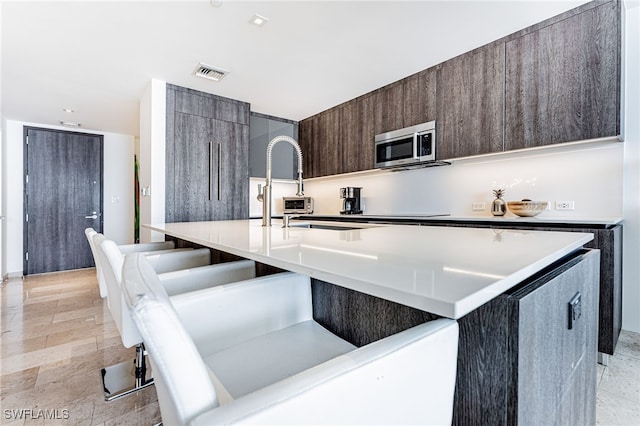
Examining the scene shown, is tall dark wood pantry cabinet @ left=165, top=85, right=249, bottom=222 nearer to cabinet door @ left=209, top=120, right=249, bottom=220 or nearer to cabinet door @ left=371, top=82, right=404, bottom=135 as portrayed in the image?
cabinet door @ left=209, top=120, right=249, bottom=220

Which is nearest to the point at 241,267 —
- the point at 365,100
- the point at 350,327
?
the point at 350,327

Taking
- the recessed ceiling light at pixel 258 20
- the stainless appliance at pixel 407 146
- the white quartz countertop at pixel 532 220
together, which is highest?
the recessed ceiling light at pixel 258 20

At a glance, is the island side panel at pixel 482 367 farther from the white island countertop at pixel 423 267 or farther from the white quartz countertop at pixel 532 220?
the white quartz countertop at pixel 532 220

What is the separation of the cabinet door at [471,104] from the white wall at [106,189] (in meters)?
5.19

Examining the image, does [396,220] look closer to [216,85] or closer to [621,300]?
[621,300]

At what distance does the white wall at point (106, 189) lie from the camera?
456 cm

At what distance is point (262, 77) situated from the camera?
3305 millimetres

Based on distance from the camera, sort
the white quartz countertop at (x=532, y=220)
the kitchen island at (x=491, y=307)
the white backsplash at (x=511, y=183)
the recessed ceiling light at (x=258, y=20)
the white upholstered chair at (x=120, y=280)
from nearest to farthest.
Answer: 1. the kitchen island at (x=491, y=307)
2. the white upholstered chair at (x=120, y=280)
3. the white quartz countertop at (x=532, y=220)
4. the recessed ceiling light at (x=258, y=20)
5. the white backsplash at (x=511, y=183)

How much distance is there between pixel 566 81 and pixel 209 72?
10.1ft

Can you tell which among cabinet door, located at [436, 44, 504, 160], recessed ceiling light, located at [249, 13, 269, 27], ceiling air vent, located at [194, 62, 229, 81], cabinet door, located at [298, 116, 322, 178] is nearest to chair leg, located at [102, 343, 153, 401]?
recessed ceiling light, located at [249, 13, 269, 27]

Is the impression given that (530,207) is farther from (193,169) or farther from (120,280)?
(193,169)

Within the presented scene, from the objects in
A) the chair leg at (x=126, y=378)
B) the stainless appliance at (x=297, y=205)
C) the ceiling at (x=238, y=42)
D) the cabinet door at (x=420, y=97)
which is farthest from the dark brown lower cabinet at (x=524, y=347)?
the stainless appliance at (x=297, y=205)

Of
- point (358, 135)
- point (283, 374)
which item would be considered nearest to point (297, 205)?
point (358, 135)

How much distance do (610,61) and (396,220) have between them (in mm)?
1925
